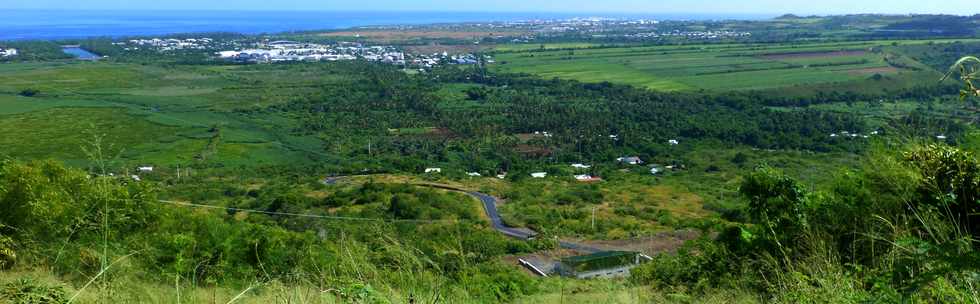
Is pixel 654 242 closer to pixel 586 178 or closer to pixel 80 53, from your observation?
pixel 586 178

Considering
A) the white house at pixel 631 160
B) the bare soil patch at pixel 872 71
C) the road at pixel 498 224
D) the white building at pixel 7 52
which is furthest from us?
the white building at pixel 7 52

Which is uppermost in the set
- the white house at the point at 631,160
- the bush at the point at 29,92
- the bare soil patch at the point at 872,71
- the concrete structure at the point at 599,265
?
the bare soil patch at the point at 872,71

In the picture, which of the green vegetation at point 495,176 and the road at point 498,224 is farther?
the road at point 498,224

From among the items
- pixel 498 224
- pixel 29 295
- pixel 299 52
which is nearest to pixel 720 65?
pixel 299 52

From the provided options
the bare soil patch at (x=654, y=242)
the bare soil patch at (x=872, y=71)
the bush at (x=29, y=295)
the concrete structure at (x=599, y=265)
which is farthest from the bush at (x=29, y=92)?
the bare soil patch at (x=872, y=71)

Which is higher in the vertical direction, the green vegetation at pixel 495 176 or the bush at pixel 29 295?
the bush at pixel 29 295

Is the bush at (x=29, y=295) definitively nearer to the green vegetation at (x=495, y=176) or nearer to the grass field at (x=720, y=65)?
the green vegetation at (x=495, y=176)

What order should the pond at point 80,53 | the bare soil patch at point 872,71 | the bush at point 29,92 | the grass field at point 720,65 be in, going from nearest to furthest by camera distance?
the bush at point 29,92
the grass field at point 720,65
the bare soil patch at point 872,71
the pond at point 80,53

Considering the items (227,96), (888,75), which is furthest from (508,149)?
(888,75)

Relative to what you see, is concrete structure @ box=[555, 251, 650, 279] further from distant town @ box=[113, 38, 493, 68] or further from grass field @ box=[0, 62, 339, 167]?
distant town @ box=[113, 38, 493, 68]
